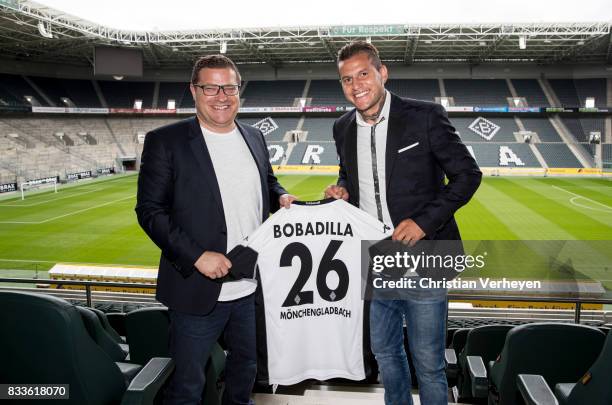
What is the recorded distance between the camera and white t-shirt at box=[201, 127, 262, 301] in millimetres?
2732

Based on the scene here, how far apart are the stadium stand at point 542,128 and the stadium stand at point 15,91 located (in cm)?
4108

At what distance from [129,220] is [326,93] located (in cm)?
2817

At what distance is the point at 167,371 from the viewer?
7.59 ft

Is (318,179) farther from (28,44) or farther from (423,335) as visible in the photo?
(423,335)

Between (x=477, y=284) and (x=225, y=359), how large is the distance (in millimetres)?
8326

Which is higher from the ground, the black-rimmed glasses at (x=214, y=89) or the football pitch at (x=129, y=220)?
the black-rimmed glasses at (x=214, y=89)

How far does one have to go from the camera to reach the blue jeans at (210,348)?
2555 mm

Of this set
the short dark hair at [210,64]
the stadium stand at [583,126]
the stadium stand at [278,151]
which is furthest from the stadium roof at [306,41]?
the short dark hair at [210,64]

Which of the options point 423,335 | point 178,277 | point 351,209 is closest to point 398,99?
point 351,209

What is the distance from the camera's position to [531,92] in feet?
135

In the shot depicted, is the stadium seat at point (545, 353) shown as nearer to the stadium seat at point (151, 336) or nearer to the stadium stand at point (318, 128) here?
the stadium seat at point (151, 336)

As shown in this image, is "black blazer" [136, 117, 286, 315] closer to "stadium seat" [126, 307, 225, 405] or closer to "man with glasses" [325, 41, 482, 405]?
"stadium seat" [126, 307, 225, 405]

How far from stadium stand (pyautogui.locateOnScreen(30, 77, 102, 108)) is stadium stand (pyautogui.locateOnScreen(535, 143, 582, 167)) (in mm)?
38691

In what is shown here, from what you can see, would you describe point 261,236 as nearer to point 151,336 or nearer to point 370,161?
point 370,161
